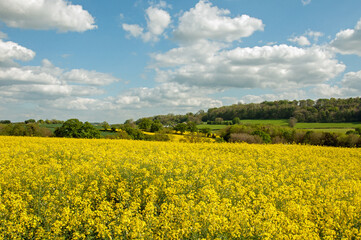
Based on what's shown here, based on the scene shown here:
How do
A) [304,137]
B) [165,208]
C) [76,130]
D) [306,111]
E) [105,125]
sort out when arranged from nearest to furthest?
[165,208], [76,130], [304,137], [105,125], [306,111]

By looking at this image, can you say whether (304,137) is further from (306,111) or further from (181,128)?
(306,111)

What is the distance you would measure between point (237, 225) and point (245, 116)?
9312 cm

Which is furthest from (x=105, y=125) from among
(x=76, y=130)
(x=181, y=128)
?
(x=76, y=130)

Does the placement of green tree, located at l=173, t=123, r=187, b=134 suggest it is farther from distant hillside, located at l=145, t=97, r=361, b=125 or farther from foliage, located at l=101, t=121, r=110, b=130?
distant hillside, located at l=145, t=97, r=361, b=125

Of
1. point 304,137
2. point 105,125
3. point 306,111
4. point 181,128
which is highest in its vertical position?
point 306,111

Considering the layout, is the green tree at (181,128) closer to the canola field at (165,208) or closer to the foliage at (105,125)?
the foliage at (105,125)

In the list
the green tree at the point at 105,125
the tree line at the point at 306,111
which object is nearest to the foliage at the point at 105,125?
the green tree at the point at 105,125

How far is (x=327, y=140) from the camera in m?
41.1

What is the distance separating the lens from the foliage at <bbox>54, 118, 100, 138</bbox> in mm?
42188

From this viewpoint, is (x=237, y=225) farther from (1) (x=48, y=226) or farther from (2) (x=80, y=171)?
(2) (x=80, y=171)

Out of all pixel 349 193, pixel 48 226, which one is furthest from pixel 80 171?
pixel 349 193

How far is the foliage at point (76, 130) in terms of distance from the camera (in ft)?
138

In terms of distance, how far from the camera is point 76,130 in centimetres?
4266

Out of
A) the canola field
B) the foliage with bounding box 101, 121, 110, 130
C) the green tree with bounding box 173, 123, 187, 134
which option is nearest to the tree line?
the green tree with bounding box 173, 123, 187, 134
